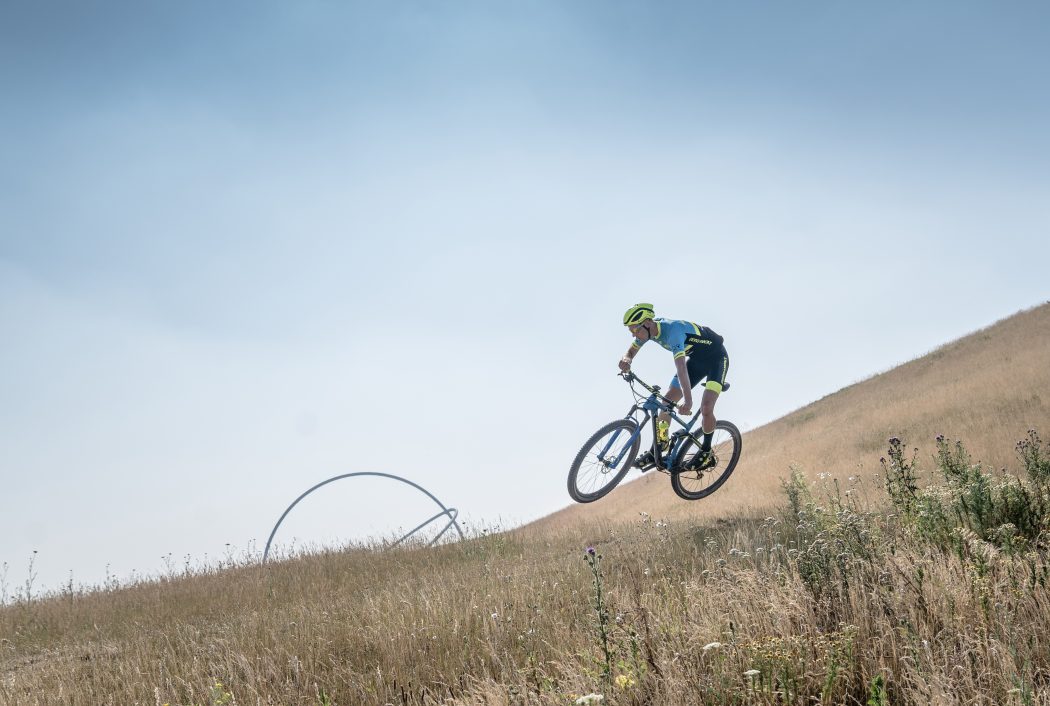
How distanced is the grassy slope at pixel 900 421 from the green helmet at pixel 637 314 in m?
4.85

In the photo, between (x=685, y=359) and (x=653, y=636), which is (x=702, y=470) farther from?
(x=653, y=636)

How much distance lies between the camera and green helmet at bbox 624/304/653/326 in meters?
10.4

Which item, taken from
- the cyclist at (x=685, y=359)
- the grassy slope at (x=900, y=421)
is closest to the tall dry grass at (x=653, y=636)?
the cyclist at (x=685, y=359)

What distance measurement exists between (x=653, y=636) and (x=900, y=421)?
66.8 ft

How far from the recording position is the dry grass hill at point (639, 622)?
464cm

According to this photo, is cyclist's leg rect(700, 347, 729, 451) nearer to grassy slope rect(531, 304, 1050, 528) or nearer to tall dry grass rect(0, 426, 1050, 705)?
tall dry grass rect(0, 426, 1050, 705)

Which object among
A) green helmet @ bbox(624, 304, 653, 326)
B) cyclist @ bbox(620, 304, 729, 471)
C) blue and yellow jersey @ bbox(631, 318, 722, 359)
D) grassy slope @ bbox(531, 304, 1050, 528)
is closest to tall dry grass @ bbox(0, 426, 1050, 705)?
cyclist @ bbox(620, 304, 729, 471)

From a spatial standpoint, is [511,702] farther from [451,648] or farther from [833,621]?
[833,621]

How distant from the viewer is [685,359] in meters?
10.6

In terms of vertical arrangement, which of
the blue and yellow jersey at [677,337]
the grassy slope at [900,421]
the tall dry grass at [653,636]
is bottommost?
the tall dry grass at [653,636]

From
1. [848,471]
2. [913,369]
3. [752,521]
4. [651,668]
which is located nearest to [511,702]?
[651,668]

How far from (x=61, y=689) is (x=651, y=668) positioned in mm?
6031

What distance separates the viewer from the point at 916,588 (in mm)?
5383

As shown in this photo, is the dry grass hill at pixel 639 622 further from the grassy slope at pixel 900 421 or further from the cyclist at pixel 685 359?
the grassy slope at pixel 900 421
